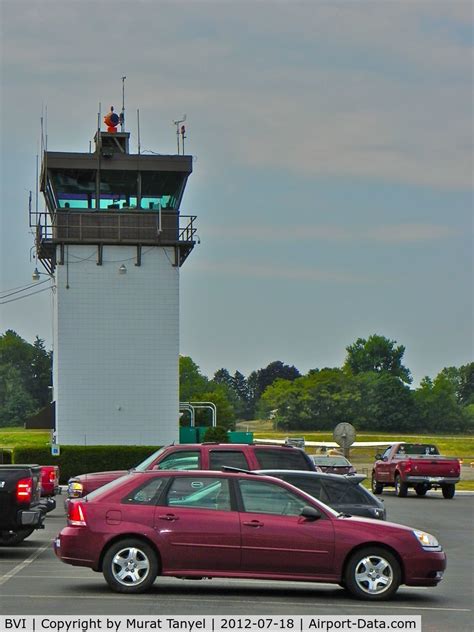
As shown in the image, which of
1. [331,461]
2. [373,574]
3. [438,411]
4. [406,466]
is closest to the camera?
[373,574]

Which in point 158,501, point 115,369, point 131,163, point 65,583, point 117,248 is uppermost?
point 131,163

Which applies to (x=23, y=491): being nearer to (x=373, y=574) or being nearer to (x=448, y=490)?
(x=373, y=574)

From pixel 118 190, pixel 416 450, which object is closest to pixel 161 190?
pixel 118 190

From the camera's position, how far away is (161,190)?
49.0 meters

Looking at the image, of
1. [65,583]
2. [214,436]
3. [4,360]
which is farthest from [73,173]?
[4,360]

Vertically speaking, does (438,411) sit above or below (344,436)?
above

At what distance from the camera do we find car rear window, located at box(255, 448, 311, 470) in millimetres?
20875

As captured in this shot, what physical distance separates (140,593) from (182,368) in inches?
5808

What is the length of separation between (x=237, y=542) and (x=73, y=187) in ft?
115

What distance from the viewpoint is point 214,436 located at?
157 ft

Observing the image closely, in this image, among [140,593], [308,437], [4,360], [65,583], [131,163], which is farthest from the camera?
[4,360]

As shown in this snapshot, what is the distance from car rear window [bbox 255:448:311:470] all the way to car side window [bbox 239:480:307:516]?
5.49 metres

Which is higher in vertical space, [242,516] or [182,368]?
[182,368]

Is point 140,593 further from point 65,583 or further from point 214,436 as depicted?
point 214,436
